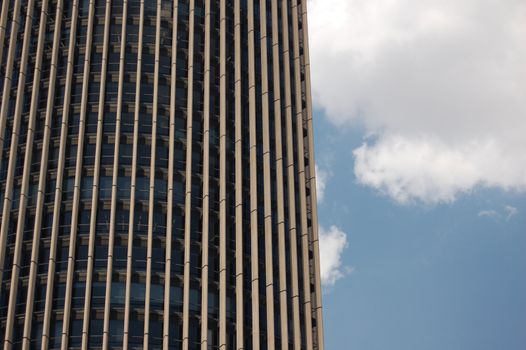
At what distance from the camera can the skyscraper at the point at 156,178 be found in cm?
11194

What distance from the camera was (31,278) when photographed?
112 metres

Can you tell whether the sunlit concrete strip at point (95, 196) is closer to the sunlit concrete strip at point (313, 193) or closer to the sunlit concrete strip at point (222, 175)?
the sunlit concrete strip at point (222, 175)

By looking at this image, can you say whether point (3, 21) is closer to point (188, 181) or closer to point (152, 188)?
point (152, 188)

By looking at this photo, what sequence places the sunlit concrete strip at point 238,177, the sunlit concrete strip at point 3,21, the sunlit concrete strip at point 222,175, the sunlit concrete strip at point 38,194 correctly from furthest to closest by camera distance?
the sunlit concrete strip at point 3,21, the sunlit concrete strip at point 238,177, the sunlit concrete strip at point 222,175, the sunlit concrete strip at point 38,194

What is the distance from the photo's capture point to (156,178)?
11950 centimetres

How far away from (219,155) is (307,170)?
12.7 meters

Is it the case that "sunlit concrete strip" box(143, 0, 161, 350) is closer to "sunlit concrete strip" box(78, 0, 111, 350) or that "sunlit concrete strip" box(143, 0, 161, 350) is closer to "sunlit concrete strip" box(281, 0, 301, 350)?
"sunlit concrete strip" box(78, 0, 111, 350)

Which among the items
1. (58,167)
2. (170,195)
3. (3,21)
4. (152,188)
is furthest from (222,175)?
(3,21)

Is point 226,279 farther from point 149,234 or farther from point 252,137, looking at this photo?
point 252,137

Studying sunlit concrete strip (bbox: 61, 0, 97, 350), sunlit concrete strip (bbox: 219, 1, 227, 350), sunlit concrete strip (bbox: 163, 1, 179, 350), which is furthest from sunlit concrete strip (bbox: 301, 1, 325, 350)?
sunlit concrete strip (bbox: 61, 0, 97, 350)

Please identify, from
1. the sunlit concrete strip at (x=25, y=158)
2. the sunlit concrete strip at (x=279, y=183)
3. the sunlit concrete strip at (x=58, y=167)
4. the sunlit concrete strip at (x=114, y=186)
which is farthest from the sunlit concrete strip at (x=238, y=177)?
the sunlit concrete strip at (x=25, y=158)

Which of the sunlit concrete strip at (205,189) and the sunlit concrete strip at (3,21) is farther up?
the sunlit concrete strip at (3,21)

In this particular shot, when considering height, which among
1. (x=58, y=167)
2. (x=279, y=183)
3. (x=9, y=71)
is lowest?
(x=279, y=183)

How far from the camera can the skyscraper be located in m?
112
